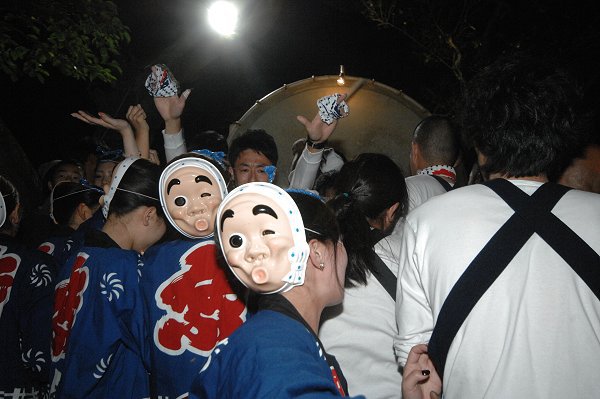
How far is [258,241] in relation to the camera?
1606 mm

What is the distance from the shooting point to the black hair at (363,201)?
85.7 inches

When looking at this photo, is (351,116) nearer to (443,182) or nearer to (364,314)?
(443,182)

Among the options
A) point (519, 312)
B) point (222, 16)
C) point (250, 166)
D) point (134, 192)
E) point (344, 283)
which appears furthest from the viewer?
point (222, 16)

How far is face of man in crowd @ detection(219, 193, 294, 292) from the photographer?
159 centimetres

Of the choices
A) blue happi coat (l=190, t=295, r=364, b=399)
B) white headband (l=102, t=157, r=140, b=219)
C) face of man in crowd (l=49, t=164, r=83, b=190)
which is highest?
face of man in crowd (l=49, t=164, r=83, b=190)

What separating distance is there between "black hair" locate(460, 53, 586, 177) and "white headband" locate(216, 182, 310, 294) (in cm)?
87

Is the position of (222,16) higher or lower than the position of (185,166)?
higher

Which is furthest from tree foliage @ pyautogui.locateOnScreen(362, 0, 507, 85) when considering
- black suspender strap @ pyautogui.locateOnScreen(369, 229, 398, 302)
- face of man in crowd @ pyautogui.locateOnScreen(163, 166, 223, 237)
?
face of man in crowd @ pyautogui.locateOnScreen(163, 166, 223, 237)

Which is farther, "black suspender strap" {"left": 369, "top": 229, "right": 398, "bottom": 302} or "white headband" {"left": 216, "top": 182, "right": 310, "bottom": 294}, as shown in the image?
"black suspender strap" {"left": 369, "top": 229, "right": 398, "bottom": 302}

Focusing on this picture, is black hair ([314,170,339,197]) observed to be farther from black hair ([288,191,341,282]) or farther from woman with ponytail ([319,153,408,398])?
black hair ([288,191,341,282])

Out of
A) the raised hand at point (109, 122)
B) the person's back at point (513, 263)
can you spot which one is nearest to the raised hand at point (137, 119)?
the raised hand at point (109, 122)

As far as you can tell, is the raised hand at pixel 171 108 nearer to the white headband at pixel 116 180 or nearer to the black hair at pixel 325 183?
the white headband at pixel 116 180

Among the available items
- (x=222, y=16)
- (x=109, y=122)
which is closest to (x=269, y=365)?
(x=109, y=122)

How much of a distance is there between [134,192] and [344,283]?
1.44 m
